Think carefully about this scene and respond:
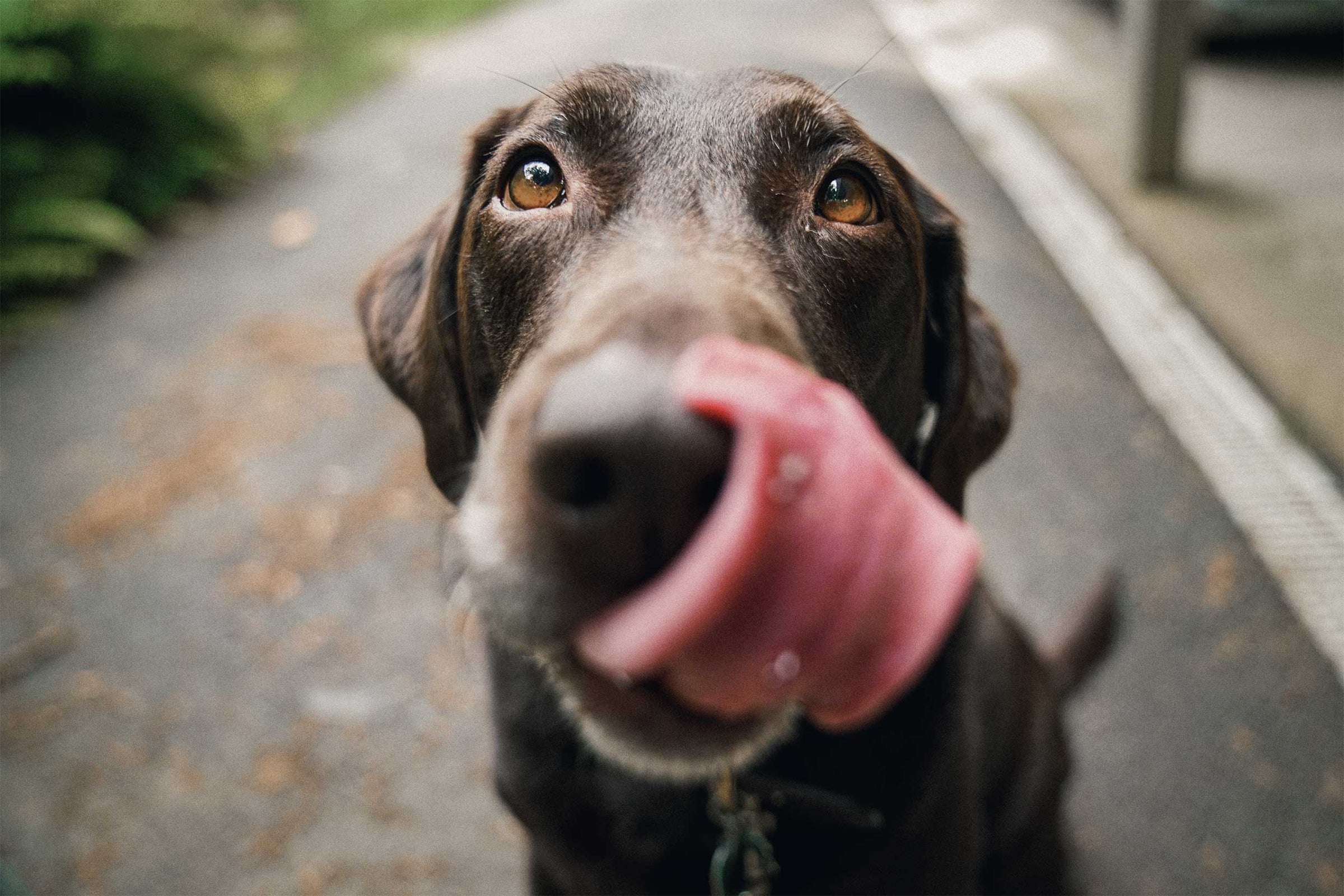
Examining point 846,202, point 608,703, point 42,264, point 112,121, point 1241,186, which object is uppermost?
point 846,202

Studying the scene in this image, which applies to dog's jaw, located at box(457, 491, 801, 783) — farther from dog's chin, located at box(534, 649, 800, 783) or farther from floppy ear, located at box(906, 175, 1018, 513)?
floppy ear, located at box(906, 175, 1018, 513)

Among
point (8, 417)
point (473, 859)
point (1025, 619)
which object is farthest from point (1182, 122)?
point (8, 417)

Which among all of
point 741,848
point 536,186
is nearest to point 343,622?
point 741,848

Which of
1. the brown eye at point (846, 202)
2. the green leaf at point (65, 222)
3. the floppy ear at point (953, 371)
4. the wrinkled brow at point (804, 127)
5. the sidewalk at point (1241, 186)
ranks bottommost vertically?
the sidewalk at point (1241, 186)

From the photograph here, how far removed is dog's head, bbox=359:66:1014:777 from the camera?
35.8 inches

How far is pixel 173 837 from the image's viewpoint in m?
2.90

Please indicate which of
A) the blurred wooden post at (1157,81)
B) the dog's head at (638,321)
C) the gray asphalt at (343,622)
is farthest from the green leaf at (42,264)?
the blurred wooden post at (1157,81)

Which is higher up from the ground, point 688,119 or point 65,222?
point 688,119

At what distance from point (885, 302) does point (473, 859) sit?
2072mm

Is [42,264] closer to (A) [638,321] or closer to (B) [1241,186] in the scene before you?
(A) [638,321]

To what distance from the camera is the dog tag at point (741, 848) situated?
1.79 metres

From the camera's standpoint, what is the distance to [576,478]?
91 centimetres

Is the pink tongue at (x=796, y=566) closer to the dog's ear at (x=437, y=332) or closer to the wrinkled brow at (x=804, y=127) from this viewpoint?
the wrinkled brow at (x=804, y=127)

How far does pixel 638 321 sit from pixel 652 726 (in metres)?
0.48
